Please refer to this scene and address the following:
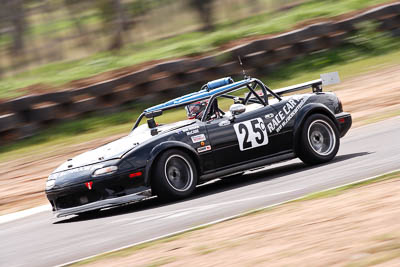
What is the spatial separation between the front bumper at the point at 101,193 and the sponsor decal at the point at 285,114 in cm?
207

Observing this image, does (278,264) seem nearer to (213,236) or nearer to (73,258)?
(213,236)

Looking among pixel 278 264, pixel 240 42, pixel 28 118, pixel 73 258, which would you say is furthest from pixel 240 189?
pixel 240 42

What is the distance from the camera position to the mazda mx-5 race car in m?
8.03

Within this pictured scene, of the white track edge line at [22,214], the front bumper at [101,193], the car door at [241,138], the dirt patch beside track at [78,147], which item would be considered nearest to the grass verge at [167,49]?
the dirt patch beside track at [78,147]

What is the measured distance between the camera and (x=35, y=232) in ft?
26.0

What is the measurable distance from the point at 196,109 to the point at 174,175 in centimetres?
120

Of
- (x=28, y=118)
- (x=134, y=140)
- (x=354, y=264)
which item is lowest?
(x=354, y=264)

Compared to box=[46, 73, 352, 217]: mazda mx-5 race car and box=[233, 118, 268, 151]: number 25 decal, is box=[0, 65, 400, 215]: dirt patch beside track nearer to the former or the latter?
box=[46, 73, 352, 217]: mazda mx-5 race car

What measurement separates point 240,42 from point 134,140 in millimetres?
11200

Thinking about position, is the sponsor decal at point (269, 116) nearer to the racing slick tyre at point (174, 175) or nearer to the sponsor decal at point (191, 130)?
the sponsor decal at point (191, 130)

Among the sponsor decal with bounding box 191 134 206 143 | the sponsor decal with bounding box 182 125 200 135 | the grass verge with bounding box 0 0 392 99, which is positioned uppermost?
the grass verge with bounding box 0 0 392 99

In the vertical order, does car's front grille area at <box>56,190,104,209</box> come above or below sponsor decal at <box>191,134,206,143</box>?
below

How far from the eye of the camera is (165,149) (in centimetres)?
823

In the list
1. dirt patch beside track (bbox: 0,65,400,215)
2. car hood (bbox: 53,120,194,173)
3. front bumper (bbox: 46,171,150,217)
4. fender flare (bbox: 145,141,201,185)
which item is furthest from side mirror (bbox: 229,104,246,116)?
dirt patch beside track (bbox: 0,65,400,215)
